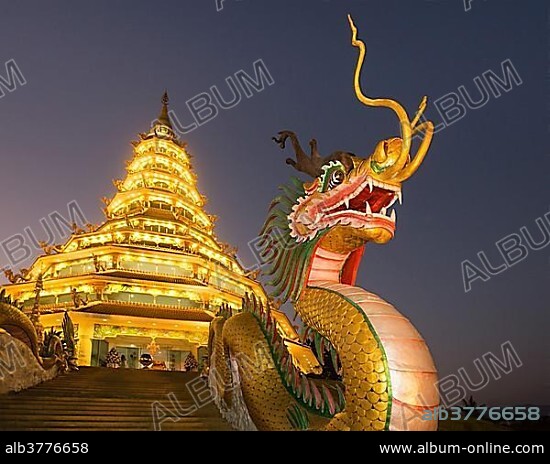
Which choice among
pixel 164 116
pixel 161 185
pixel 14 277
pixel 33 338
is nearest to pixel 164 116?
pixel 164 116

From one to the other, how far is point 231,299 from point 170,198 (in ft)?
31.1

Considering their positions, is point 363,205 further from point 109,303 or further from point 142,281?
point 142,281

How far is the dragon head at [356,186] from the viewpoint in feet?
13.5

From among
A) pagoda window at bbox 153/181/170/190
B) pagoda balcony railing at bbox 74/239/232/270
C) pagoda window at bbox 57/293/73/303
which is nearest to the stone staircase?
pagoda window at bbox 57/293/73/303

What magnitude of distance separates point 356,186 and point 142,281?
17212mm

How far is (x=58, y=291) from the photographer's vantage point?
21.1 metres

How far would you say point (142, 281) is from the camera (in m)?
20.1

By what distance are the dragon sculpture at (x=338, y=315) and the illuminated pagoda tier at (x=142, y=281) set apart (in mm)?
12474

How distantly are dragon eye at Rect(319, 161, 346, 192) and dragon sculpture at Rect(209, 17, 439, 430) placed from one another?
0.01 meters

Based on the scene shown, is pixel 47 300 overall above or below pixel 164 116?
below
